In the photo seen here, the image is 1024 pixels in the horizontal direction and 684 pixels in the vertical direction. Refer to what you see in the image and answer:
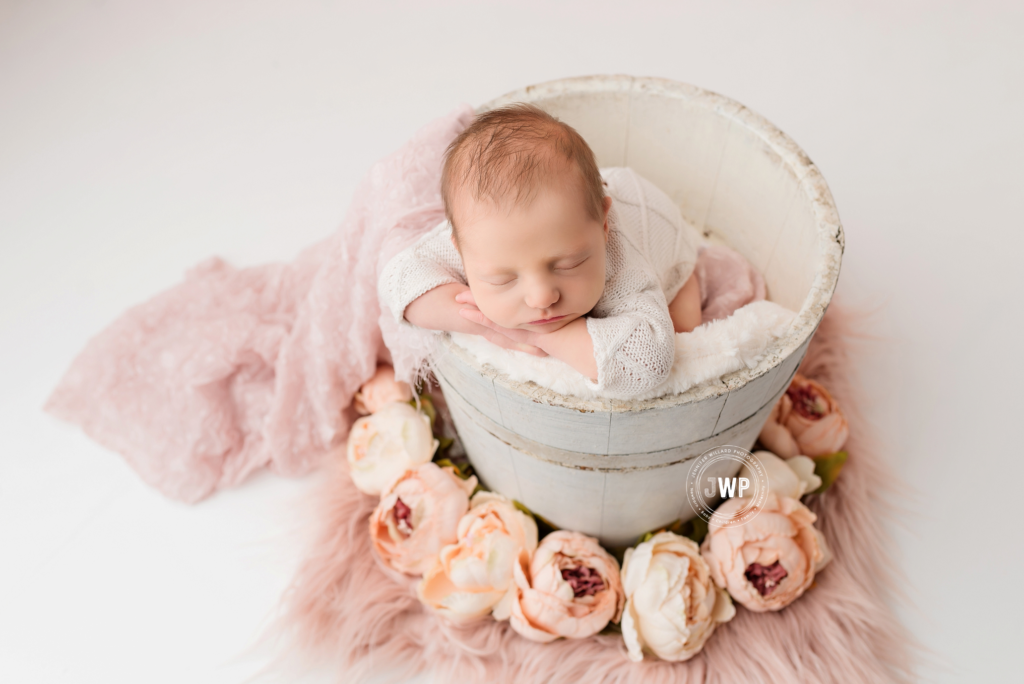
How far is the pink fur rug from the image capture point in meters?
1.09

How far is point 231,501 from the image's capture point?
134cm

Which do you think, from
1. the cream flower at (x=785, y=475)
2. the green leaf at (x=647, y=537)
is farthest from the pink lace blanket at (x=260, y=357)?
the green leaf at (x=647, y=537)

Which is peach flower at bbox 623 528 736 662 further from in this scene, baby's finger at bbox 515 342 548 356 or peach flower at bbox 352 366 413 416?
peach flower at bbox 352 366 413 416

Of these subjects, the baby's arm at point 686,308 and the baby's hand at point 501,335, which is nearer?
the baby's hand at point 501,335

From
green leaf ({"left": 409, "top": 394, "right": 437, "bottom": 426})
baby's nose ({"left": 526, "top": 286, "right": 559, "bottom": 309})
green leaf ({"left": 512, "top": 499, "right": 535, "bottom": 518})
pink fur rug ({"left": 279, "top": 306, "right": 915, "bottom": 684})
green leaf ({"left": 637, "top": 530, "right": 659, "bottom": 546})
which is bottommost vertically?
pink fur rug ({"left": 279, "top": 306, "right": 915, "bottom": 684})

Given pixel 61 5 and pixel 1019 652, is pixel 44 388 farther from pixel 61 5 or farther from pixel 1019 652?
pixel 1019 652

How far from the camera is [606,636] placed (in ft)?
3.68

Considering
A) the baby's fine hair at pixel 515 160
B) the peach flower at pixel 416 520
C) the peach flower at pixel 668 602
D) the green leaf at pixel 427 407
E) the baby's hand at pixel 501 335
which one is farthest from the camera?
the green leaf at pixel 427 407

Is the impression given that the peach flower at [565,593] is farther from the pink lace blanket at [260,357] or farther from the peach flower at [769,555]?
the pink lace blanket at [260,357]

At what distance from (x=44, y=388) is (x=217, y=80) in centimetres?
105

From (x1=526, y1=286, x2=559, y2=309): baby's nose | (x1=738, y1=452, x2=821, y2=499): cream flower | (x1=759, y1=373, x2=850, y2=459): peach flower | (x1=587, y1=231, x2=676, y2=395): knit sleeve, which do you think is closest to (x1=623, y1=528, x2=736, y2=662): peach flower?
(x1=738, y1=452, x2=821, y2=499): cream flower

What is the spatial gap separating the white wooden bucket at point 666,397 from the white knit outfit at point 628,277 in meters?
0.06

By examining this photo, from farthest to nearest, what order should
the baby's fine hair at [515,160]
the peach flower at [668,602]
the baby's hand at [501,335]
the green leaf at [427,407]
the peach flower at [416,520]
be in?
the green leaf at [427,407], the peach flower at [416,520], the peach flower at [668,602], the baby's hand at [501,335], the baby's fine hair at [515,160]

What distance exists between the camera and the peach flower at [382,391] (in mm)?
1320
